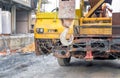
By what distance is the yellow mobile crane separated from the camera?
9.33 metres

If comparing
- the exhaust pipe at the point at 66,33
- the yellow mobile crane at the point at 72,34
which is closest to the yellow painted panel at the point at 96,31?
the yellow mobile crane at the point at 72,34

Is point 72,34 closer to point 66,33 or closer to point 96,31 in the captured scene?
point 66,33

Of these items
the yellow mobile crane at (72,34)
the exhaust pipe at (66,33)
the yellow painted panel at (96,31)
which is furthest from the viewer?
the yellow painted panel at (96,31)

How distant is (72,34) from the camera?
31.5 feet

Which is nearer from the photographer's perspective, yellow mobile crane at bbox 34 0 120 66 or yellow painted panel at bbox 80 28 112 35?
yellow mobile crane at bbox 34 0 120 66

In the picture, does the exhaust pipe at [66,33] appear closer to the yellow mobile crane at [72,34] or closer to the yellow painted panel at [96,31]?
the yellow mobile crane at [72,34]

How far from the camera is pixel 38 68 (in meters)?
11.3

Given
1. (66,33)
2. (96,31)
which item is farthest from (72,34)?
(96,31)

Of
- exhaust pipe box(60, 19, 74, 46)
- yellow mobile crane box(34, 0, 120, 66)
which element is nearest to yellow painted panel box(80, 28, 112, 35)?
yellow mobile crane box(34, 0, 120, 66)

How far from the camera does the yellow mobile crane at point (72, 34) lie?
30.6 feet

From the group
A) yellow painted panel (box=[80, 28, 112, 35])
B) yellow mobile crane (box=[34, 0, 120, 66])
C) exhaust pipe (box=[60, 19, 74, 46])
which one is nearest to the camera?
yellow mobile crane (box=[34, 0, 120, 66])

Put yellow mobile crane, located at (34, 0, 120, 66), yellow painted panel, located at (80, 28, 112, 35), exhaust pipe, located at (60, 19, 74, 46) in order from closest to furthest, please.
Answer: yellow mobile crane, located at (34, 0, 120, 66)
exhaust pipe, located at (60, 19, 74, 46)
yellow painted panel, located at (80, 28, 112, 35)

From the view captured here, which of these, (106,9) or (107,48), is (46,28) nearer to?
(107,48)

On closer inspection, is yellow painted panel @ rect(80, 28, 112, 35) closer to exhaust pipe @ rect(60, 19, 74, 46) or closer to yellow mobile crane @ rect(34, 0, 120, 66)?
yellow mobile crane @ rect(34, 0, 120, 66)
